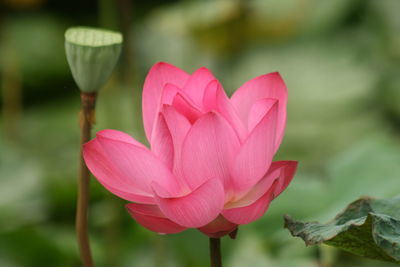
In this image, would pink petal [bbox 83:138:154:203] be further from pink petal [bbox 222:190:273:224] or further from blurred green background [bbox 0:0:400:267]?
blurred green background [bbox 0:0:400:267]

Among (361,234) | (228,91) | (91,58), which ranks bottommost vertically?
(228,91)

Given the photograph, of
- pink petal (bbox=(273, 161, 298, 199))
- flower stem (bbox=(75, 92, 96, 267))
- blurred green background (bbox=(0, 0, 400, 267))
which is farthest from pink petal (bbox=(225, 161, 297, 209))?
blurred green background (bbox=(0, 0, 400, 267))

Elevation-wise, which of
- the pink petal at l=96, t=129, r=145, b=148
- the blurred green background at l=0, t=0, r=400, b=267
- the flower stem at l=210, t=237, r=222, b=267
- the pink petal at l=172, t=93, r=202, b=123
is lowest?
the blurred green background at l=0, t=0, r=400, b=267

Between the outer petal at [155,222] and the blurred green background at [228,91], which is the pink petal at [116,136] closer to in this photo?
the outer petal at [155,222]

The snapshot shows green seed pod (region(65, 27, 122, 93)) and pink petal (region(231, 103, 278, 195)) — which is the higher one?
green seed pod (region(65, 27, 122, 93))

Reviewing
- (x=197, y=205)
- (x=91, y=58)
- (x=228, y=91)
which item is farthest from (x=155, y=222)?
(x=228, y=91)

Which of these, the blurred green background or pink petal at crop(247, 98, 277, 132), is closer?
pink petal at crop(247, 98, 277, 132)

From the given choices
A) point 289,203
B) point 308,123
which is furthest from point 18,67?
point 289,203

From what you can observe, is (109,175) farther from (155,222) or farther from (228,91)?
(228,91)
